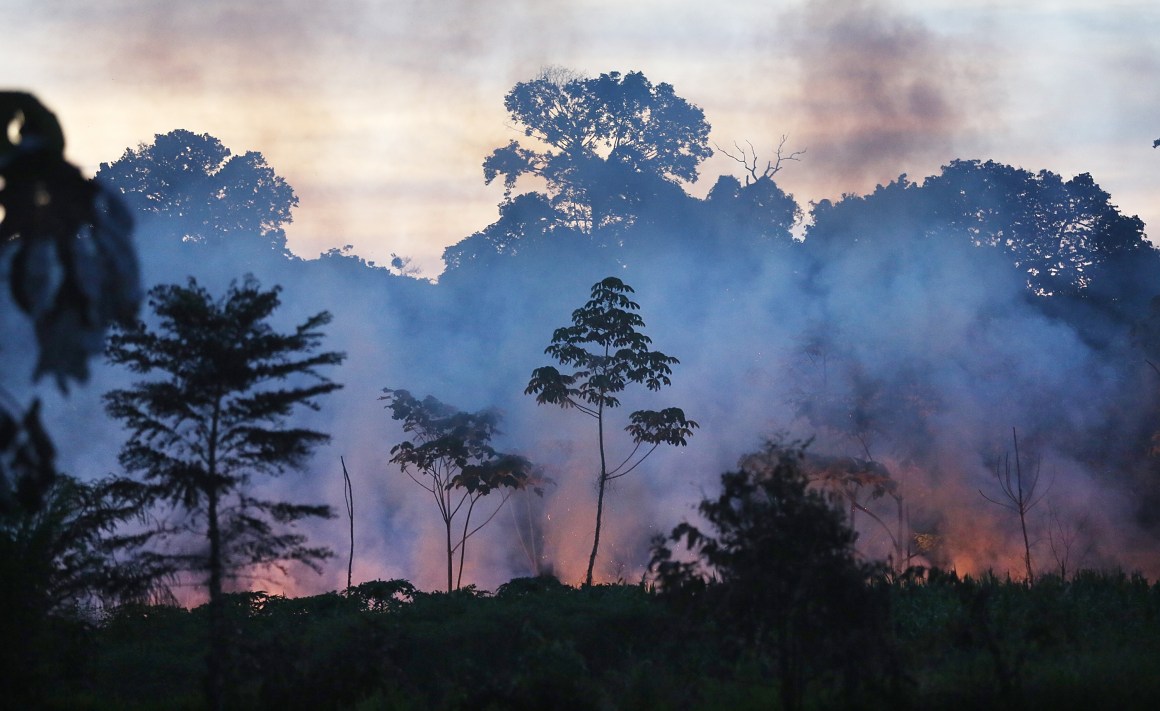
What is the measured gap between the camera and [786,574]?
33.9ft

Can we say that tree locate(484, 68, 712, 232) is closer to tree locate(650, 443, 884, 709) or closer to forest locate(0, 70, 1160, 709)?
forest locate(0, 70, 1160, 709)

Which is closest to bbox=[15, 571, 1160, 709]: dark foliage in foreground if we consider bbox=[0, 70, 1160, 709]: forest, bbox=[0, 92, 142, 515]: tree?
bbox=[0, 70, 1160, 709]: forest

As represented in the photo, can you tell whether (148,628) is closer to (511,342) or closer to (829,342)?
(829,342)

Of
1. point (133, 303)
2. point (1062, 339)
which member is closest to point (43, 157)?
point (133, 303)

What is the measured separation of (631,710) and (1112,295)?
34.5m

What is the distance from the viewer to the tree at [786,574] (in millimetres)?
10125

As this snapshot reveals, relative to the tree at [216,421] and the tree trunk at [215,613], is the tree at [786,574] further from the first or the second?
the tree trunk at [215,613]

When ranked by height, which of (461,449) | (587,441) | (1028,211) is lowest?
(461,449)

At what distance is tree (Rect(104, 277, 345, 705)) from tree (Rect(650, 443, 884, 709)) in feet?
13.2

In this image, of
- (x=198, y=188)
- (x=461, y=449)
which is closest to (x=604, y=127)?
(x=198, y=188)

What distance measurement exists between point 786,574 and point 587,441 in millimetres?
22374

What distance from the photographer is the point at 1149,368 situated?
1136 inches

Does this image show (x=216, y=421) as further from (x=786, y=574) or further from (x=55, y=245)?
(x=55, y=245)

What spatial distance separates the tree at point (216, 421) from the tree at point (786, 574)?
402 centimetres
